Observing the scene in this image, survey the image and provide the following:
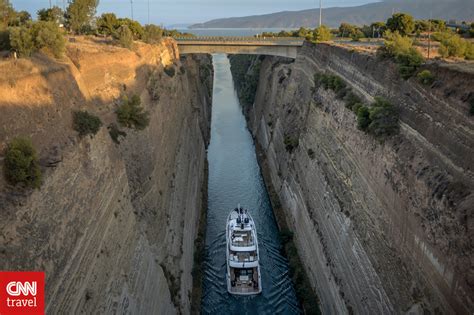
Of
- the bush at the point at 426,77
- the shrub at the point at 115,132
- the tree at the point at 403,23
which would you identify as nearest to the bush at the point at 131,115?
the shrub at the point at 115,132

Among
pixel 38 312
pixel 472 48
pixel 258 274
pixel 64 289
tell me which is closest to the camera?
pixel 38 312

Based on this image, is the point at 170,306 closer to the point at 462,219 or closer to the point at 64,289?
the point at 64,289

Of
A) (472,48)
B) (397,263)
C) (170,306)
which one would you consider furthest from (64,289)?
(472,48)

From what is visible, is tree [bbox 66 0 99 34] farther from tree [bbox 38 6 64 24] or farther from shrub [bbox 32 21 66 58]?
shrub [bbox 32 21 66 58]

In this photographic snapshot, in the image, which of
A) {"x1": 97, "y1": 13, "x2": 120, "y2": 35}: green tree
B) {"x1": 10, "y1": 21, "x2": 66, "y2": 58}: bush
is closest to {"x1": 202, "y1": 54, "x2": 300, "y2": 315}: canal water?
{"x1": 10, "y1": 21, "x2": 66, "y2": 58}: bush

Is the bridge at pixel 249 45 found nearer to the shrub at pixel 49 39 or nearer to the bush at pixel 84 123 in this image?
the shrub at pixel 49 39

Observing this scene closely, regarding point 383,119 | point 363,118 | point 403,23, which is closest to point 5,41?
point 363,118
